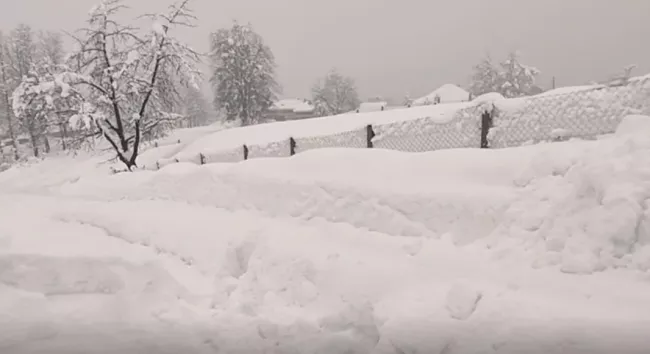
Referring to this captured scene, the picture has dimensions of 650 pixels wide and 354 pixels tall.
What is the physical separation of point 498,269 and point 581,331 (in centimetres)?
75

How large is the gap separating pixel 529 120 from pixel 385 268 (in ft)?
13.2

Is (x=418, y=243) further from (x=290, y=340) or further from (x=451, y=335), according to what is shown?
(x=290, y=340)

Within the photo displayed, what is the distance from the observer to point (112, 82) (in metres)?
12.7

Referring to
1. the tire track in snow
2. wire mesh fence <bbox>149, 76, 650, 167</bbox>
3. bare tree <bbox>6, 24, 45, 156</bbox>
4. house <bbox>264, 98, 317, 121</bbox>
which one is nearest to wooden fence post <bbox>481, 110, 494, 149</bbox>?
wire mesh fence <bbox>149, 76, 650, 167</bbox>

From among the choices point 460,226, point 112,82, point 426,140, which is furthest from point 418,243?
point 112,82

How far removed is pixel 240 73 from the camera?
1575 inches

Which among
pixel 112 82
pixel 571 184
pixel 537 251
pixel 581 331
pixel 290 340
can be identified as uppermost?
pixel 112 82

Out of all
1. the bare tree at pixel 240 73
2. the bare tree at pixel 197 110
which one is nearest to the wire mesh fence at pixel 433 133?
the bare tree at pixel 240 73

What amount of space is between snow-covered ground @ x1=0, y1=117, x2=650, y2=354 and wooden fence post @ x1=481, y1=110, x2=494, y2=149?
1.41 meters

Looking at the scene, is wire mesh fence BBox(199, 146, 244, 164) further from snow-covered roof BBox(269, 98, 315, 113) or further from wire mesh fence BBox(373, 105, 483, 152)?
snow-covered roof BBox(269, 98, 315, 113)

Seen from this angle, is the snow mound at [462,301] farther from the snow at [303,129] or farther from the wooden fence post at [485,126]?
the snow at [303,129]

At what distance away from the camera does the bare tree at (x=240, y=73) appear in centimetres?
3969

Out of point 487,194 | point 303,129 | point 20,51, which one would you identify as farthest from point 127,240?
point 20,51

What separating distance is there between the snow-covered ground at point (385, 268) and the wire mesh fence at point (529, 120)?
4.73 feet
